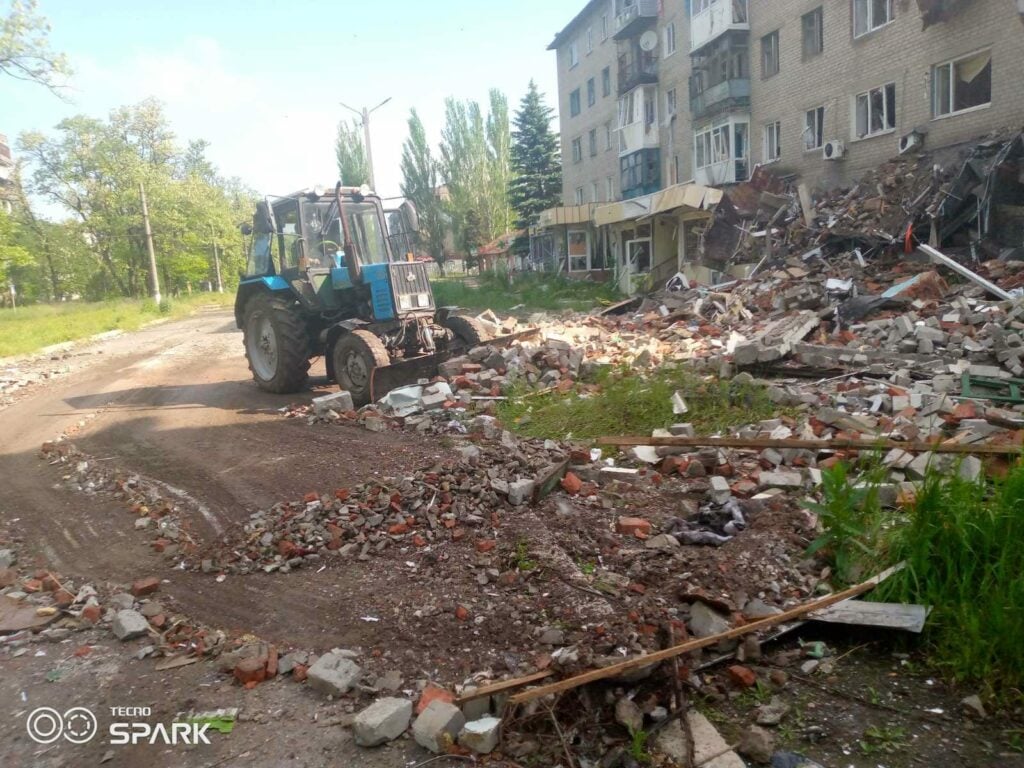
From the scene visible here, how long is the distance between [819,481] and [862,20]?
728 inches

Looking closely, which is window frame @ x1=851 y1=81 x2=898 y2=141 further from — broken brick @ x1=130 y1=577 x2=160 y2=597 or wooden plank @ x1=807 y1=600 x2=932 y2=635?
broken brick @ x1=130 y1=577 x2=160 y2=597

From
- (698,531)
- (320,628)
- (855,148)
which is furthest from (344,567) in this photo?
(855,148)

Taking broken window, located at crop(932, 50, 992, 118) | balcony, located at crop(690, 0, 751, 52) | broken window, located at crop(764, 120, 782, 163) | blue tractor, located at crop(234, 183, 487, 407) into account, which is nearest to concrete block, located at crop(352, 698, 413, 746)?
blue tractor, located at crop(234, 183, 487, 407)

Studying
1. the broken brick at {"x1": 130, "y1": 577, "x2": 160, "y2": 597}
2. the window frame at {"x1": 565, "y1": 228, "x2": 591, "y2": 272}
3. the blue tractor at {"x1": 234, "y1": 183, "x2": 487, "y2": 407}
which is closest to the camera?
the broken brick at {"x1": 130, "y1": 577, "x2": 160, "y2": 597}

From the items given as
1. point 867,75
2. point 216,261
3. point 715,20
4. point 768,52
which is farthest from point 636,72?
point 216,261

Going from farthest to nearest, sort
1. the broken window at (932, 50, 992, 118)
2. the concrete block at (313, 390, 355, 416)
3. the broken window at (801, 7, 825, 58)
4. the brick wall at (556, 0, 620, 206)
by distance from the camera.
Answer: the brick wall at (556, 0, 620, 206) < the broken window at (801, 7, 825, 58) < the broken window at (932, 50, 992, 118) < the concrete block at (313, 390, 355, 416)

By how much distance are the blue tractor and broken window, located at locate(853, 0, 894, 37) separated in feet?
49.0

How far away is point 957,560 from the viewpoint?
3.49m

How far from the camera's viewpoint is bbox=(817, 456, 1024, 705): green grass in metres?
3.09

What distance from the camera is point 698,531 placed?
452 centimetres

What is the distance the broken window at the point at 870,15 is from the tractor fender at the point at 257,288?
16.5 metres

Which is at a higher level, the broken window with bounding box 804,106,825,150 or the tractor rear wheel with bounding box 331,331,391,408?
the broken window with bounding box 804,106,825,150

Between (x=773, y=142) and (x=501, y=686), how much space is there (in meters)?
23.3

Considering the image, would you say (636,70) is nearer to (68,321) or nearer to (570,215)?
(570,215)
